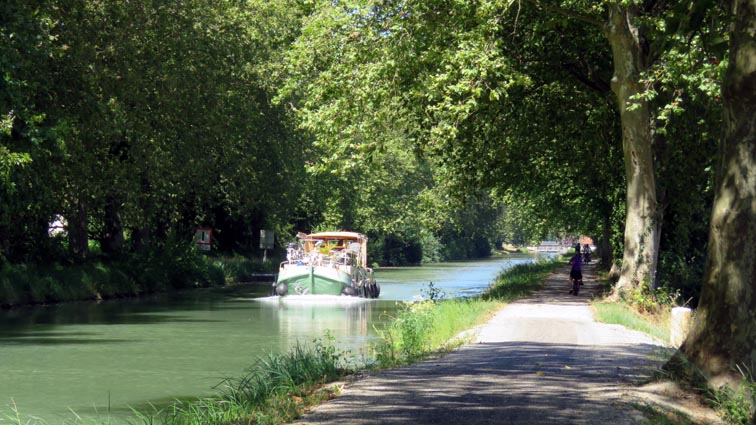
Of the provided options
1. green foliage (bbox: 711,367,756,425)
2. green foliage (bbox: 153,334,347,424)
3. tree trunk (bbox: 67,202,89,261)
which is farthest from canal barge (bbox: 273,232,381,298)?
green foliage (bbox: 711,367,756,425)

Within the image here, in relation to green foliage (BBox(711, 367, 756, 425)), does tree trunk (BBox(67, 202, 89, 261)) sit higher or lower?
higher

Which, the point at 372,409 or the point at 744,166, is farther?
the point at 744,166

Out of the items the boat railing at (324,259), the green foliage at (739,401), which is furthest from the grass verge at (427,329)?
the boat railing at (324,259)

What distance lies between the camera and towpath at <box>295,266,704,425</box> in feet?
34.8

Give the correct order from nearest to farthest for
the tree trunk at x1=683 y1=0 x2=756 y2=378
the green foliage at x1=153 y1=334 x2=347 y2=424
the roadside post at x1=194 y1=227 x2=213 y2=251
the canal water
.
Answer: the green foliage at x1=153 y1=334 x2=347 y2=424
the tree trunk at x1=683 y1=0 x2=756 y2=378
the canal water
the roadside post at x1=194 y1=227 x2=213 y2=251

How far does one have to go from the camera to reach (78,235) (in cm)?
4469

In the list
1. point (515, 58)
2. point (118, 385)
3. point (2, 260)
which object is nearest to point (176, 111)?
point (2, 260)

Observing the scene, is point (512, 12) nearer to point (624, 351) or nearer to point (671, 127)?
point (671, 127)

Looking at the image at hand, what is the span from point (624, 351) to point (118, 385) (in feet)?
30.6

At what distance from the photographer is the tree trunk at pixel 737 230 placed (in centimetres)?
1210

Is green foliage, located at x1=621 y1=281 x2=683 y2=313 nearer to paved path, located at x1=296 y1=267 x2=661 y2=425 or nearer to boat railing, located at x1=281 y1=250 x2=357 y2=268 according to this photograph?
paved path, located at x1=296 y1=267 x2=661 y2=425

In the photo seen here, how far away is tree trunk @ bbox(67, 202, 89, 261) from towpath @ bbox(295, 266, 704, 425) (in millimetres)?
27412

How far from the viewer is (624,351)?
669 inches

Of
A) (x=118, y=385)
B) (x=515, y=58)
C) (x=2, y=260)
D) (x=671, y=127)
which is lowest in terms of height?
(x=118, y=385)
